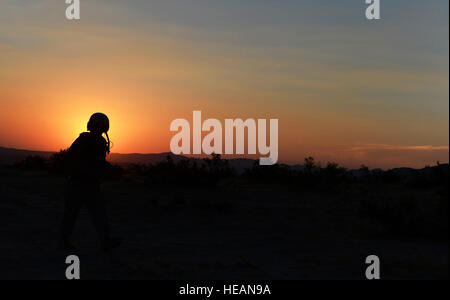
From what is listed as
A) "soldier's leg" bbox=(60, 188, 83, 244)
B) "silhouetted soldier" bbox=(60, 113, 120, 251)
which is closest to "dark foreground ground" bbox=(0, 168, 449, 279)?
"soldier's leg" bbox=(60, 188, 83, 244)

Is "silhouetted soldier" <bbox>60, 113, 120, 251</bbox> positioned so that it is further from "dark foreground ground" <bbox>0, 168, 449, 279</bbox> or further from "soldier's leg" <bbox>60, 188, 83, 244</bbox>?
"dark foreground ground" <bbox>0, 168, 449, 279</bbox>

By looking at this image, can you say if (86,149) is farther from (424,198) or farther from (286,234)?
(424,198)

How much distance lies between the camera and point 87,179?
9.73 meters

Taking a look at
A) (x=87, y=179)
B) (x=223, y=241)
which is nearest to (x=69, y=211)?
(x=87, y=179)

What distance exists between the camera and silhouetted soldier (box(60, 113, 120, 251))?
9.64m

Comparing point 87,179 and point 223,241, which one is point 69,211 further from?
point 223,241

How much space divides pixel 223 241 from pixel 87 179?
256 cm

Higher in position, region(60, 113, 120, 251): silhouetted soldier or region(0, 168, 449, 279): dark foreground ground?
region(60, 113, 120, 251): silhouetted soldier

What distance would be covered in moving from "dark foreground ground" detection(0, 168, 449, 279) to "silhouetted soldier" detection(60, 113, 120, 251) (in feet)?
1.41

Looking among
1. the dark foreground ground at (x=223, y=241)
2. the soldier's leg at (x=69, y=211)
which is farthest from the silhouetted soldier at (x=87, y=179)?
the dark foreground ground at (x=223, y=241)

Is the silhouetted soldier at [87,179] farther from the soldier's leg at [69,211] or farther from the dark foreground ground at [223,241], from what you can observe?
the dark foreground ground at [223,241]
